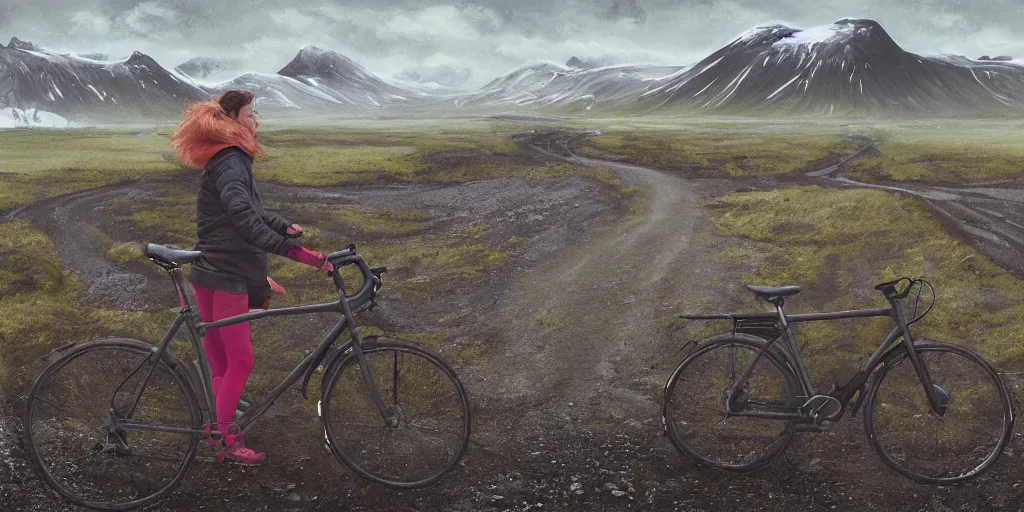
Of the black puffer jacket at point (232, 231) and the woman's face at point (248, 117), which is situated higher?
the woman's face at point (248, 117)

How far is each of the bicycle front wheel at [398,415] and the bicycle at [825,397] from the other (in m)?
2.23

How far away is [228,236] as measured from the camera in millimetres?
5863

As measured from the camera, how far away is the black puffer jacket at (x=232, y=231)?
5629 millimetres

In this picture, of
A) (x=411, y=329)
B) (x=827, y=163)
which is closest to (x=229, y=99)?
(x=411, y=329)

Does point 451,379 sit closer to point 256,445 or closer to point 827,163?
point 256,445

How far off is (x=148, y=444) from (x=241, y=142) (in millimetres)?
3098

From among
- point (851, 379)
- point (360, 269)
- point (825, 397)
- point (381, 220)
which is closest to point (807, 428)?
point (825, 397)

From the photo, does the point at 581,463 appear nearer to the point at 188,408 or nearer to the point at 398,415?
the point at 398,415

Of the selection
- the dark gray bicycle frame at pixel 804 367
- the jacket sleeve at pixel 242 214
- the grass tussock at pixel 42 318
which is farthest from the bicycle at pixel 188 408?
the grass tussock at pixel 42 318

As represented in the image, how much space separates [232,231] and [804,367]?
560cm

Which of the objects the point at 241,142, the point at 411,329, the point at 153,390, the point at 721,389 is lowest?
the point at 411,329

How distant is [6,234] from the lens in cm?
1923

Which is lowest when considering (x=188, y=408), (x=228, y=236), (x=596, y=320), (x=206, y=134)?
(x=596, y=320)

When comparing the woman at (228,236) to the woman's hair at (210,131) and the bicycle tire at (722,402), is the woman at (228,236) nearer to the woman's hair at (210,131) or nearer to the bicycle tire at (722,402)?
the woman's hair at (210,131)
